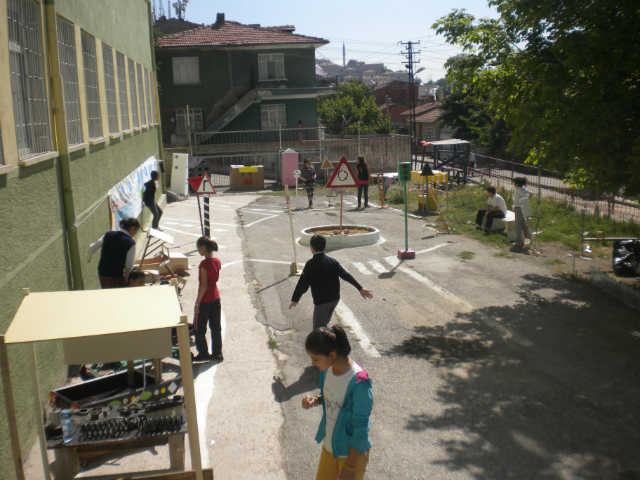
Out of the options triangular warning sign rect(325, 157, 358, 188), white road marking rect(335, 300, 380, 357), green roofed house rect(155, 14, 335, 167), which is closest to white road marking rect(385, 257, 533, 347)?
white road marking rect(335, 300, 380, 357)

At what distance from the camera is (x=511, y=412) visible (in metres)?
5.80

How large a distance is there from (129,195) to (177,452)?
8950mm

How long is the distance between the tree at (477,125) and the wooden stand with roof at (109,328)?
116 feet

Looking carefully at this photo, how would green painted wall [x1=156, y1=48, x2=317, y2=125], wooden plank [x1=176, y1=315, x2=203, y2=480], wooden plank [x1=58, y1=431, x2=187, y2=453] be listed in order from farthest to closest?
green painted wall [x1=156, y1=48, x2=317, y2=125] → wooden plank [x1=58, y1=431, x2=187, y2=453] → wooden plank [x1=176, y1=315, x2=203, y2=480]

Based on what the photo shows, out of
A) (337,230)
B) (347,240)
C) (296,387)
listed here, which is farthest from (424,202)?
(296,387)

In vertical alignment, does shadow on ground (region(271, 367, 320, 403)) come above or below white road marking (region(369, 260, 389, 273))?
below

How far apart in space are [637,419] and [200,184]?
34.0 ft

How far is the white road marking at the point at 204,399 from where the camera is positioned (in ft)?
17.2

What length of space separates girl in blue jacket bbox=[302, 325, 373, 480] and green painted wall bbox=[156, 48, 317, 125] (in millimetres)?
35780

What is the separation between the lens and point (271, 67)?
38.7 metres

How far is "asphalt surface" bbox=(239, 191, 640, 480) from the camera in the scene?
502cm

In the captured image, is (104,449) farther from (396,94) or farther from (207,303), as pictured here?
(396,94)

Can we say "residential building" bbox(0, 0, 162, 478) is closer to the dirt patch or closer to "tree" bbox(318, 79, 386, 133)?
the dirt patch

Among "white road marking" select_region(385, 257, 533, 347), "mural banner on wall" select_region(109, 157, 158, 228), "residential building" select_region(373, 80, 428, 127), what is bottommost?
"white road marking" select_region(385, 257, 533, 347)
